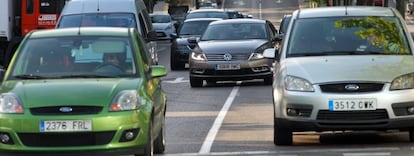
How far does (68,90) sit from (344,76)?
3.13 metres

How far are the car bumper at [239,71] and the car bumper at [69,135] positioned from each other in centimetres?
1175

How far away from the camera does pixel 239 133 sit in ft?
44.0

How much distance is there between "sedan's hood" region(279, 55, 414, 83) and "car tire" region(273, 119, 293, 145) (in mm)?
638

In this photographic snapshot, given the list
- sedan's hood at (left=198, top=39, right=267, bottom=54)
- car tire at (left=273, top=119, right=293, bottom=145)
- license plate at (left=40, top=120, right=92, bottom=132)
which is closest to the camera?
license plate at (left=40, top=120, right=92, bottom=132)

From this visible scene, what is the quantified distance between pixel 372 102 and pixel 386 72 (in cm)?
46

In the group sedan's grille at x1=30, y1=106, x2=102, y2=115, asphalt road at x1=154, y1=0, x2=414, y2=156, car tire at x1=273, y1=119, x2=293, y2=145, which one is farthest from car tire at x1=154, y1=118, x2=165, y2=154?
sedan's grille at x1=30, y1=106, x2=102, y2=115

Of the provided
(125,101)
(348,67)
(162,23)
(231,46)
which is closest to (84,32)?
(125,101)

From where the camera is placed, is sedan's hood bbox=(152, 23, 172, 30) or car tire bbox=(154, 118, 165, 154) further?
sedan's hood bbox=(152, 23, 172, 30)

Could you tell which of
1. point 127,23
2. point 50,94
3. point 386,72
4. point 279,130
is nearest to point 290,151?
point 279,130

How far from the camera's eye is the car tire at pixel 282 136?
11.7 m

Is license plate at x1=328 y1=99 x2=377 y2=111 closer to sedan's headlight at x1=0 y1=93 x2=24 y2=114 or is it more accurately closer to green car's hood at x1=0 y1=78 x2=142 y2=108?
green car's hood at x1=0 y1=78 x2=142 y2=108

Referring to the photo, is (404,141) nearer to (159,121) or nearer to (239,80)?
(159,121)

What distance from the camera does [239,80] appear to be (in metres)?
21.5

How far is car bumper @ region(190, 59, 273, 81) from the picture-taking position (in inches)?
840
